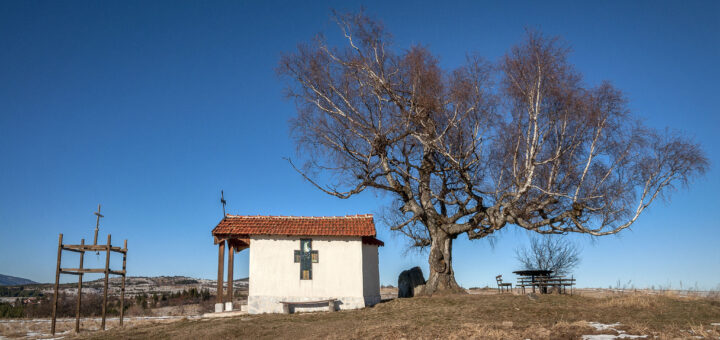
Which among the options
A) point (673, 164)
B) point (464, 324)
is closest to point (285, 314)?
point (464, 324)

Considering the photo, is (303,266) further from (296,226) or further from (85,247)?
(85,247)

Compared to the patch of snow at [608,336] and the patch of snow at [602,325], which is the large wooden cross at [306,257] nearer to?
the patch of snow at [602,325]

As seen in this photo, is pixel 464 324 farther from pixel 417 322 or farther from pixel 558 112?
pixel 558 112

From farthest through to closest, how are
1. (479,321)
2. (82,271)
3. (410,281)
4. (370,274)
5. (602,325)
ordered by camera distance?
(410,281) → (370,274) → (82,271) → (479,321) → (602,325)

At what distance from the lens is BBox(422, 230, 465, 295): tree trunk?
21797mm

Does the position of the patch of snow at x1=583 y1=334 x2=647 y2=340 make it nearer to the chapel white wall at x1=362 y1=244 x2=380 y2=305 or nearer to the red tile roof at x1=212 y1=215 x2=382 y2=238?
the red tile roof at x1=212 y1=215 x2=382 y2=238

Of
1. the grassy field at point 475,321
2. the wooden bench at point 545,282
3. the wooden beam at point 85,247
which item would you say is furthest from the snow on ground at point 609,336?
the wooden beam at point 85,247

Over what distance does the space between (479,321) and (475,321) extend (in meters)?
0.11

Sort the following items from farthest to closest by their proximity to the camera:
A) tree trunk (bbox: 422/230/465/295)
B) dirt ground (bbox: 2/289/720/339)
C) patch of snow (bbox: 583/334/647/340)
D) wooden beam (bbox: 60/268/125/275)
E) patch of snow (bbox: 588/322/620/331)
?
tree trunk (bbox: 422/230/465/295) → wooden beam (bbox: 60/268/125/275) → patch of snow (bbox: 588/322/620/331) → dirt ground (bbox: 2/289/720/339) → patch of snow (bbox: 583/334/647/340)

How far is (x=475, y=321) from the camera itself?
14734 millimetres

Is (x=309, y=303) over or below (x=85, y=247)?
below

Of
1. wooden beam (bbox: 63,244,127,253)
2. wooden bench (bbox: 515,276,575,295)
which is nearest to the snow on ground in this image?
wooden bench (bbox: 515,276,575,295)

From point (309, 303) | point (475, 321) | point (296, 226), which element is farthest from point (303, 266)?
point (475, 321)

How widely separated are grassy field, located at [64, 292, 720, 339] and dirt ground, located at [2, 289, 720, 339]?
19mm
